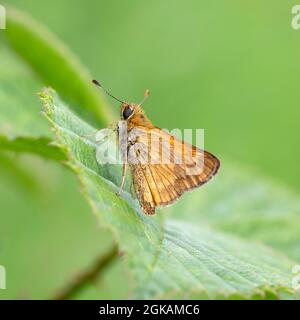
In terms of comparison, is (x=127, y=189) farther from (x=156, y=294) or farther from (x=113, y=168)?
(x=156, y=294)

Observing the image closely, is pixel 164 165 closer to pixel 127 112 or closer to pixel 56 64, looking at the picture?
pixel 127 112

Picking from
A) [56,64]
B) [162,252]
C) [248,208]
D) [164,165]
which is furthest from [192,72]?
[162,252]

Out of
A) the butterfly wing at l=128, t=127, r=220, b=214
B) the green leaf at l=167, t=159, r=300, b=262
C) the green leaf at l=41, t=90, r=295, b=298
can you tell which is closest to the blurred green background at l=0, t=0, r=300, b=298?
the green leaf at l=167, t=159, r=300, b=262

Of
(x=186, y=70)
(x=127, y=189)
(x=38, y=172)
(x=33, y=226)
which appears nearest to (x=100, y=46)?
(x=186, y=70)

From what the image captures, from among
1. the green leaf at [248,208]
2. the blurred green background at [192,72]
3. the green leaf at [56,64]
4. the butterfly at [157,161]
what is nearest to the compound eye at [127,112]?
the butterfly at [157,161]

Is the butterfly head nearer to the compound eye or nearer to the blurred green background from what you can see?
the compound eye

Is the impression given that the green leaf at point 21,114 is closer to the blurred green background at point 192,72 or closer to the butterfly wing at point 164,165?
the butterfly wing at point 164,165
